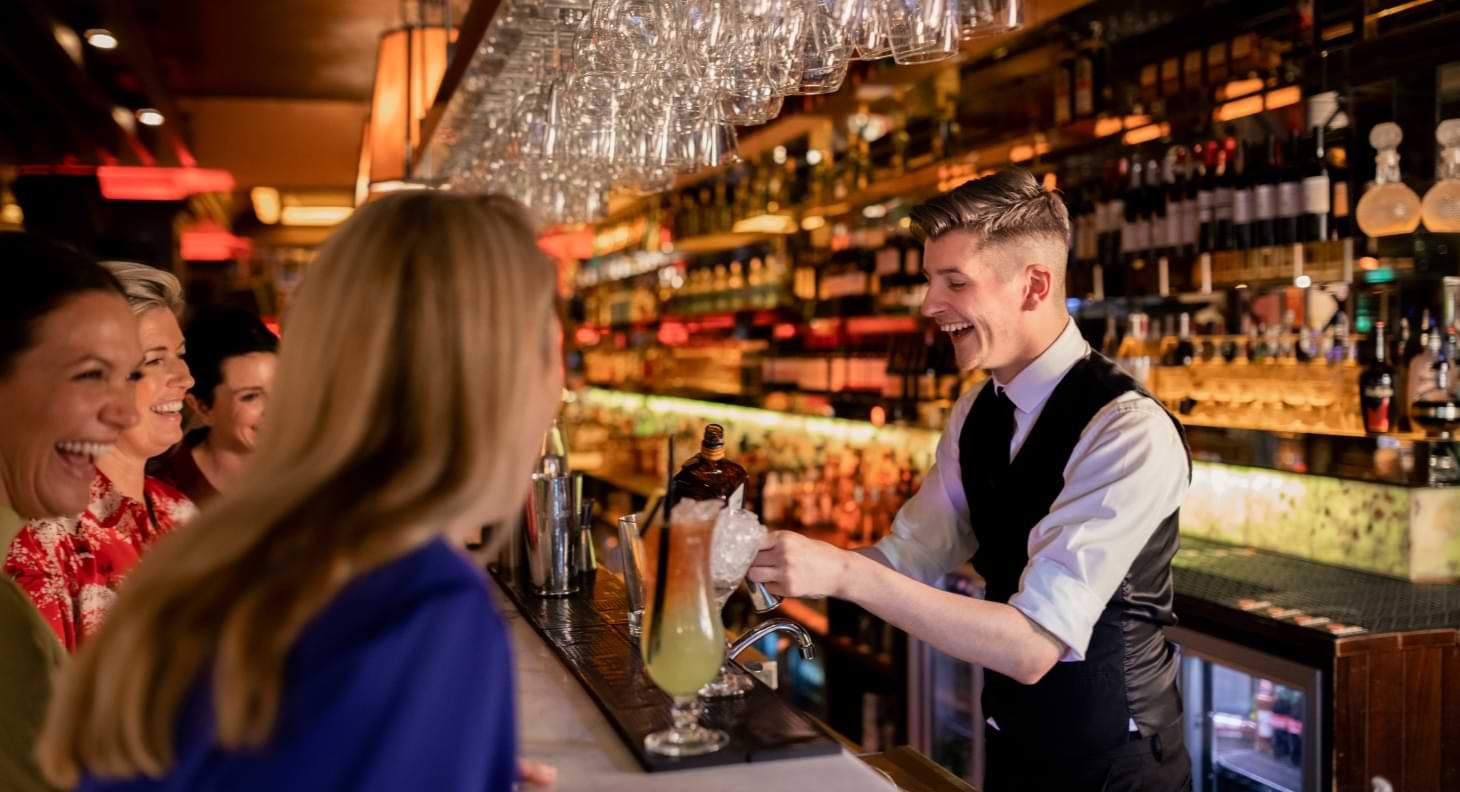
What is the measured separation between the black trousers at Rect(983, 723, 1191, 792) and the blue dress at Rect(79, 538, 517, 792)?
1355 mm

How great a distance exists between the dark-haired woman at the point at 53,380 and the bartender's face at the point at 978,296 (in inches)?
52.2

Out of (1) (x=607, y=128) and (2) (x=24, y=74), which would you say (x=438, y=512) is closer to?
(1) (x=607, y=128)

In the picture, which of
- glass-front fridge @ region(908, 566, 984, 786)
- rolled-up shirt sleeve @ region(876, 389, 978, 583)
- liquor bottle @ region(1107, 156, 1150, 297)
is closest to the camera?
Result: rolled-up shirt sleeve @ region(876, 389, 978, 583)

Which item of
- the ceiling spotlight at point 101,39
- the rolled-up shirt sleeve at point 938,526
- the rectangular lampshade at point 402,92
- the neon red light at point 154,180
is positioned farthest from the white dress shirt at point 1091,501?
the neon red light at point 154,180

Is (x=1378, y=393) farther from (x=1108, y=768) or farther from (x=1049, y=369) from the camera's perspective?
(x=1108, y=768)

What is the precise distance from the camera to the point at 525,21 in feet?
8.61

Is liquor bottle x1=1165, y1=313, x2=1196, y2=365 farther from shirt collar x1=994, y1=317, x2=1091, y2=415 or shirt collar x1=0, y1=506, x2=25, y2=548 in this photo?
shirt collar x1=0, y1=506, x2=25, y2=548

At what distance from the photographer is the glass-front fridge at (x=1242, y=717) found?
2.99 metres

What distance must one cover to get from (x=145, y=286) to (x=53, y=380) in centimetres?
128

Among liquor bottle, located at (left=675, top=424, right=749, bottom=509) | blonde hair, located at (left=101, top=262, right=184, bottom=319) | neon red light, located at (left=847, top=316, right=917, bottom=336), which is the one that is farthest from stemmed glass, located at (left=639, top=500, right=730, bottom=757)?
neon red light, located at (left=847, top=316, right=917, bottom=336)

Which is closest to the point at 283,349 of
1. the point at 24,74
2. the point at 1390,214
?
the point at 1390,214

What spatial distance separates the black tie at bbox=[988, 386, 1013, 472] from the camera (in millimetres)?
2277

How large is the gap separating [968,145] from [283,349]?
422cm

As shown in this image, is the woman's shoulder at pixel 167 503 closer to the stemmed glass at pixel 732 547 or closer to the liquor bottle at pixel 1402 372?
the stemmed glass at pixel 732 547
